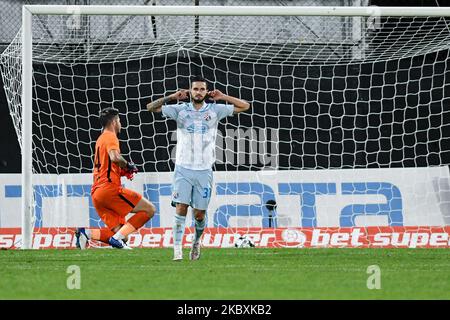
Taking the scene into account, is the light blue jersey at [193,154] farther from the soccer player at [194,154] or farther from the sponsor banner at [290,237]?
the sponsor banner at [290,237]

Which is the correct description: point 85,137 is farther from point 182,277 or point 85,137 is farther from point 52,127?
point 182,277

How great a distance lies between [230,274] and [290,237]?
5386mm

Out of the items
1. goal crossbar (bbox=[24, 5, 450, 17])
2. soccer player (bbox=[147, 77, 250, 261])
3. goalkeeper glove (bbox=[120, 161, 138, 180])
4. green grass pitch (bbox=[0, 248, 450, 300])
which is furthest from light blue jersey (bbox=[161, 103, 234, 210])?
goal crossbar (bbox=[24, 5, 450, 17])

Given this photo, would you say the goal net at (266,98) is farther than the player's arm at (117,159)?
Yes

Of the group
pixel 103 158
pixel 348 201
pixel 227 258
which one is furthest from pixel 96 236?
pixel 348 201

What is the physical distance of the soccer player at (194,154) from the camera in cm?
1107

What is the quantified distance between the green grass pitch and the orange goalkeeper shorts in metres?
0.68

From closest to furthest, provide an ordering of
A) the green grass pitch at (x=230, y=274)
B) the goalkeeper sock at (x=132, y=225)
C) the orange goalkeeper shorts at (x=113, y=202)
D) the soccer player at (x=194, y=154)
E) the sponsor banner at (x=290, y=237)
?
the green grass pitch at (x=230, y=274)
the soccer player at (x=194, y=154)
the goalkeeper sock at (x=132, y=225)
the orange goalkeeper shorts at (x=113, y=202)
the sponsor banner at (x=290, y=237)

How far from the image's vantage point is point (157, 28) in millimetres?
16844

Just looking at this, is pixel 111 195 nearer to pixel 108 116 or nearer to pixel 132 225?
→ pixel 132 225

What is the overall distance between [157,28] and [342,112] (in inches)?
128

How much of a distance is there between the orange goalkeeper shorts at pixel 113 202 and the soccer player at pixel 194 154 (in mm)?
2417

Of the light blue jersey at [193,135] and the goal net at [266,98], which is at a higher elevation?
the goal net at [266,98]

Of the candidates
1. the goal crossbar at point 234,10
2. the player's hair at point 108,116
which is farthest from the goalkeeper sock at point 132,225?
the goal crossbar at point 234,10
